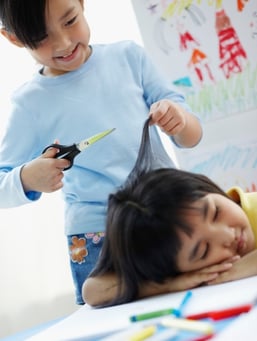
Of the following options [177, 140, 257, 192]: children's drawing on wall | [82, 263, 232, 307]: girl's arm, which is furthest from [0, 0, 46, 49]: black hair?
[177, 140, 257, 192]: children's drawing on wall

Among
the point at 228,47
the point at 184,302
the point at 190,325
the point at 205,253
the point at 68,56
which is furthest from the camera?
the point at 228,47

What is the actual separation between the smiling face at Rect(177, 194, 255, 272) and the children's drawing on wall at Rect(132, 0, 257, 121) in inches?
30.0

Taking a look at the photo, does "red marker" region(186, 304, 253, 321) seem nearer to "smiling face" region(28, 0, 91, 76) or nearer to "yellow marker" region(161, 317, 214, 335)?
"yellow marker" region(161, 317, 214, 335)

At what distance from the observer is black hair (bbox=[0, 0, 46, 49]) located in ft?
2.98

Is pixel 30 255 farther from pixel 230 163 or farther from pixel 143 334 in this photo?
pixel 143 334

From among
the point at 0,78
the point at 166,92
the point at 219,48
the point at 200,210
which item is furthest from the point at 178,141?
the point at 0,78

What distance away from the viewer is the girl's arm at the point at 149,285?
74 cm

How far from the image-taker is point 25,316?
154cm

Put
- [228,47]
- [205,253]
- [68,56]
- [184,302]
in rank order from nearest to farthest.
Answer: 1. [184,302]
2. [205,253]
3. [68,56]
4. [228,47]

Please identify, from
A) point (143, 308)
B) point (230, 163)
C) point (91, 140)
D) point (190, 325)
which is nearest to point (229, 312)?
point (190, 325)

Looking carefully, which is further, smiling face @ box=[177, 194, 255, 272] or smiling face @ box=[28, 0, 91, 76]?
smiling face @ box=[28, 0, 91, 76]

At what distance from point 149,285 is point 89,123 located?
1.15ft

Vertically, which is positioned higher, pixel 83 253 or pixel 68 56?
pixel 68 56

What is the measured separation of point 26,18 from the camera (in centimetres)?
92
